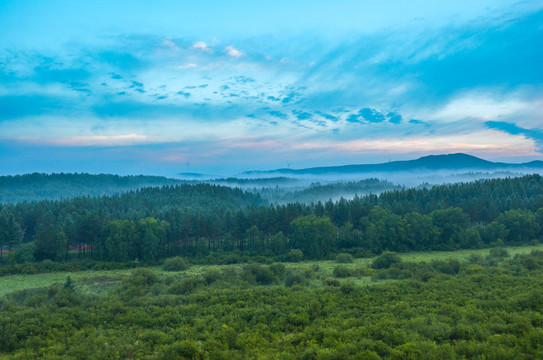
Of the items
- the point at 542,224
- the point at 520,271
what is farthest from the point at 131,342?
the point at 542,224

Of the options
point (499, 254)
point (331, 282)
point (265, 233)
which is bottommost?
point (499, 254)

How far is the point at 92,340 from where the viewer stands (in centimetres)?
2434

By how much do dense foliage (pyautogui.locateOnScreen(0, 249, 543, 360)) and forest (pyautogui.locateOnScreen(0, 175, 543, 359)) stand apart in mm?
120

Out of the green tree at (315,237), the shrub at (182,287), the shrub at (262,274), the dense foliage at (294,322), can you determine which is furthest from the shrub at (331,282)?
the green tree at (315,237)

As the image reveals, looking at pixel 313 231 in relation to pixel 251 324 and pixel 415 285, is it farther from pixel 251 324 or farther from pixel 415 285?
pixel 251 324

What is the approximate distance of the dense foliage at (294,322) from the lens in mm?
21016

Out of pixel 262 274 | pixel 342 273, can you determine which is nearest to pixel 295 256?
pixel 342 273

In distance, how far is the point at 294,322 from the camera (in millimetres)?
27953

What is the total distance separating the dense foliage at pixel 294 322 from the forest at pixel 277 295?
12cm

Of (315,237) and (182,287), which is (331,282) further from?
(315,237)

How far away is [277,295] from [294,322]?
8527 mm

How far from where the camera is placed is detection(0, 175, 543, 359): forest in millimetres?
22203

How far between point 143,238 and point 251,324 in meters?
59.5

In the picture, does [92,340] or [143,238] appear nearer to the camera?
[92,340]
